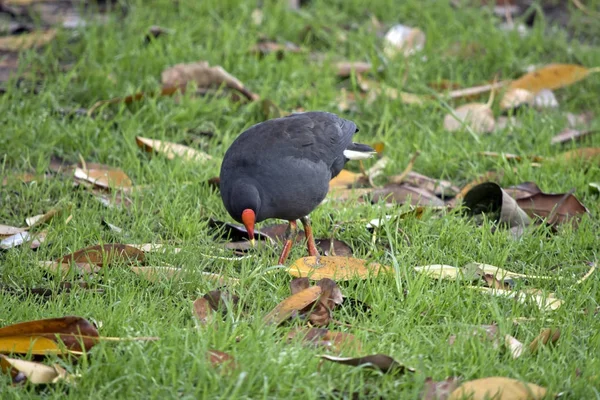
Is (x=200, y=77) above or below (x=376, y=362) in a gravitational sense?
below

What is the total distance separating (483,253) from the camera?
4398mm

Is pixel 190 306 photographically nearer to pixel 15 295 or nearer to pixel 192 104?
pixel 15 295

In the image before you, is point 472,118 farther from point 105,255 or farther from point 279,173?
point 105,255

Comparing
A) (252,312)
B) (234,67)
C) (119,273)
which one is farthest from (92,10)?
(252,312)

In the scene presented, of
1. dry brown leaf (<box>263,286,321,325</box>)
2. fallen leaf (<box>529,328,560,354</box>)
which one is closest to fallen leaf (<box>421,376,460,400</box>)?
fallen leaf (<box>529,328,560,354</box>)

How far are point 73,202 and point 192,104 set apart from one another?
1.41m

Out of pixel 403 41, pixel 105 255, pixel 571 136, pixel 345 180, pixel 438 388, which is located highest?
pixel 438 388

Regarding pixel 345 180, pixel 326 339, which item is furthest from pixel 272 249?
pixel 345 180

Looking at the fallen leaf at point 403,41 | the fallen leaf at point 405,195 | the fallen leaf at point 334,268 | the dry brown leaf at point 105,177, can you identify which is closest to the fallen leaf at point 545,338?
the fallen leaf at point 334,268

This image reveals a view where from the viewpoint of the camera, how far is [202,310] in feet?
11.8

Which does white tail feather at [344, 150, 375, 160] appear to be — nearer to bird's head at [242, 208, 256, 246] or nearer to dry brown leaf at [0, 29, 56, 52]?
bird's head at [242, 208, 256, 246]

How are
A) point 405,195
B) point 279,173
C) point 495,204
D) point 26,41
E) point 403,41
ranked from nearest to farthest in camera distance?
point 279,173 → point 495,204 → point 405,195 → point 26,41 → point 403,41

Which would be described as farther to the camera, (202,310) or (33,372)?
(202,310)

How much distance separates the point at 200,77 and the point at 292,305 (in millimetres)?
3042
